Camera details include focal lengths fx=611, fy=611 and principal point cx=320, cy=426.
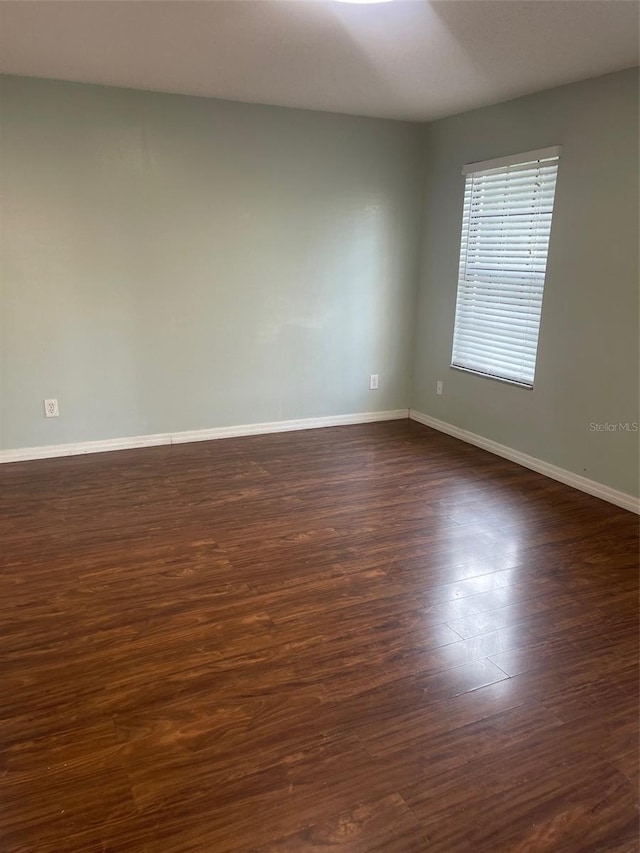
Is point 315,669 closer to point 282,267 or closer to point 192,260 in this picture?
point 192,260

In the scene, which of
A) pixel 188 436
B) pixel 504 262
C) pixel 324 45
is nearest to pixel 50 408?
pixel 188 436

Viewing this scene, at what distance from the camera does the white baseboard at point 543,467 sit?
11.4 feet

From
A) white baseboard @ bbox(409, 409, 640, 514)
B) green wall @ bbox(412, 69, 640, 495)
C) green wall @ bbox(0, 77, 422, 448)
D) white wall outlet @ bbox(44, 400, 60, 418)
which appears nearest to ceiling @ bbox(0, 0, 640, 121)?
green wall @ bbox(412, 69, 640, 495)

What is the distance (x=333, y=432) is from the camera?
4840mm

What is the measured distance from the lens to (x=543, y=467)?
13.0ft

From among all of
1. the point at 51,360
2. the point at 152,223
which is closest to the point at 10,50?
the point at 152,223

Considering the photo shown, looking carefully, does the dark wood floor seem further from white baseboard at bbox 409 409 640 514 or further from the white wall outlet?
the white wall outlet

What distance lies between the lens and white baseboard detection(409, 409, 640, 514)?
136 inches

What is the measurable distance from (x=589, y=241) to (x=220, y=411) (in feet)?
8.87

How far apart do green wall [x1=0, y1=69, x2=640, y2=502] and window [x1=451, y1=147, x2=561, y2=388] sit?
100mm

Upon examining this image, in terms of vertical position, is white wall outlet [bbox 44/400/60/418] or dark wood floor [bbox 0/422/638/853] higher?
white wall outlet [bbox 44/400/60/418]

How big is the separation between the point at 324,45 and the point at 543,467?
→ 8.99 feet

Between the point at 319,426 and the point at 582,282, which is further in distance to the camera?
the point at 319,426

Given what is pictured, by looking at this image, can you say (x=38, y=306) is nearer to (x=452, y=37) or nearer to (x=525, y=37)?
(x=452, y=37)
